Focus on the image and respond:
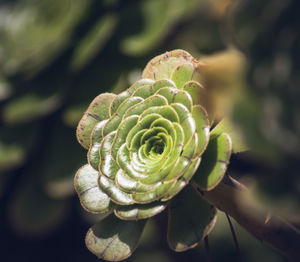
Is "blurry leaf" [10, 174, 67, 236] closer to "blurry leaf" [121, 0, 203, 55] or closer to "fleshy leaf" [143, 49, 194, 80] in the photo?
"blurry leaf" [121, 0, 203, 55]

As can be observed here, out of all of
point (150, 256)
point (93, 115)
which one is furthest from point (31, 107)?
point (93, 115)

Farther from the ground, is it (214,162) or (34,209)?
(214,162)

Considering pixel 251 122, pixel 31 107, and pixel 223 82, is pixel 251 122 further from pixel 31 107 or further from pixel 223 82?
pixel 31 107

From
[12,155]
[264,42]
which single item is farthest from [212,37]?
[264,42]

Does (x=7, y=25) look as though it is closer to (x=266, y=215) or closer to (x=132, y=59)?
(x=132, y=59)

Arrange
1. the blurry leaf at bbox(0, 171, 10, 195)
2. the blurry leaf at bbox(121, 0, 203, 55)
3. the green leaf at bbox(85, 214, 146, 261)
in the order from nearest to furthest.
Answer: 1. the green leaf at bbox(85, 214, 146, 261)
2. the blurry leaf at bbox(121, 0, 203, 55)
3. the blurry leaf at bbox(0, 171, 10, 195)

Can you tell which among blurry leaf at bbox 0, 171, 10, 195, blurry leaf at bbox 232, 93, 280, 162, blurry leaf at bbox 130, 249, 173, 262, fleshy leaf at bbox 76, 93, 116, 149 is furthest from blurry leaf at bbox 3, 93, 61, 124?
blurry leaf at bbox 232, 93, 280, 162
